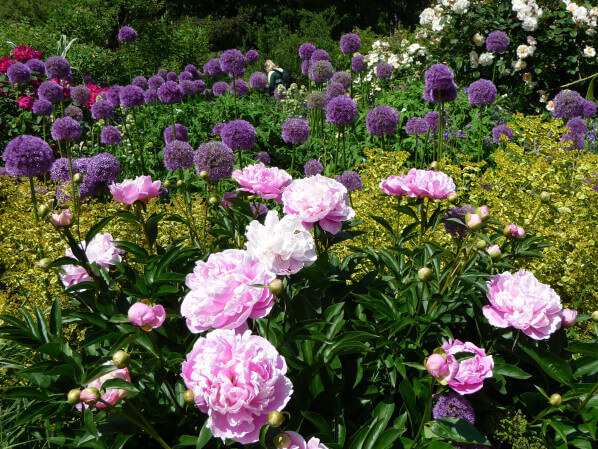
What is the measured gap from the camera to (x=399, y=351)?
54.7 inches

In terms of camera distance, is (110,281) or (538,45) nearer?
(110,281)

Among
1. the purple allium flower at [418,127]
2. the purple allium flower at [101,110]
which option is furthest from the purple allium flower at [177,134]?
the purple allium flower at [418,127]

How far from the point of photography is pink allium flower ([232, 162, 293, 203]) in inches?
58.9

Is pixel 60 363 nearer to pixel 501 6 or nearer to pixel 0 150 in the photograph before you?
pixel 0 150

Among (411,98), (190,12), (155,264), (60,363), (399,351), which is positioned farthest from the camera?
(190,12)

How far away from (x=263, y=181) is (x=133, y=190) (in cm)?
41

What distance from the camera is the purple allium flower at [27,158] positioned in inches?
99.3

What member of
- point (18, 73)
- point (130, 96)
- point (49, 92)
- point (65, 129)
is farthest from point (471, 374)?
point (18, 73)

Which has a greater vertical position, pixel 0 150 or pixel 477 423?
pixel 477 423

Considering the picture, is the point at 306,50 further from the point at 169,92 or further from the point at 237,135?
the point at 237,135

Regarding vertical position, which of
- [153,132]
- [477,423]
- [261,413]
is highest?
[261,413]

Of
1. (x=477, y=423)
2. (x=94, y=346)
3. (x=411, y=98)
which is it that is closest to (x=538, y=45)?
(x=411, y=98)

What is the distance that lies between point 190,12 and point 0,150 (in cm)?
1558

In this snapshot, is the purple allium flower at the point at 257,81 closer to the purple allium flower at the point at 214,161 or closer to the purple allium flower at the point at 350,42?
the purple allium flower at the point at 350,42
